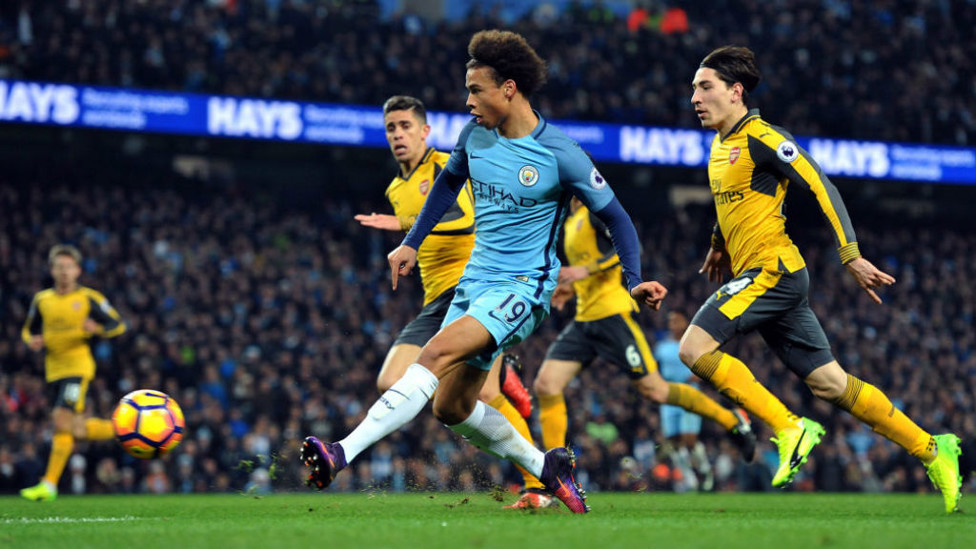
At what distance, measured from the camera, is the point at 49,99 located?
60.5 feet

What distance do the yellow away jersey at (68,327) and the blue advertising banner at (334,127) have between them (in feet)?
28.4

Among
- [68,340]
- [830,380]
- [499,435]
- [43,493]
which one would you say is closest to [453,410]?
[499,435]

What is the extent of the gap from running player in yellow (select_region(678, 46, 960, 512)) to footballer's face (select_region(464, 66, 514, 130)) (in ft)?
4.85

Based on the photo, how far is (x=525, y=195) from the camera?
18.4ft

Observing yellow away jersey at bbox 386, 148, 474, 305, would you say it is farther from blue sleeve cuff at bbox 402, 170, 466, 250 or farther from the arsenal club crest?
the arsenal club crest

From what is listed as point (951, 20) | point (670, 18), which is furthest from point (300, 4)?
point (951, 20)

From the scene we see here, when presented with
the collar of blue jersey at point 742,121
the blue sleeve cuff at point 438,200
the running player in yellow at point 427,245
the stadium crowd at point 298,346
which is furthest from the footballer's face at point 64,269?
the collar of blue jersey at point 742,121

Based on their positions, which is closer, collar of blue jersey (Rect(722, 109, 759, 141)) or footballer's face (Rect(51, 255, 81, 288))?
collar of blue jersey (Rect(722, 109, 759, 141))

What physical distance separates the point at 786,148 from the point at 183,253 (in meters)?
14.7

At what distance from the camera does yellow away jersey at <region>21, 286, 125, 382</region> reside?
1045 centimetres

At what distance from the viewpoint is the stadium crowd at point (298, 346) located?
14.4 m

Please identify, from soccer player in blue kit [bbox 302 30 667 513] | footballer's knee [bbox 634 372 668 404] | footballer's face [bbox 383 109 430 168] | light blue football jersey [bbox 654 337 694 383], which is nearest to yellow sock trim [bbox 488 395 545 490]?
soccer player in blue kit [bbox 302 30 667 513]

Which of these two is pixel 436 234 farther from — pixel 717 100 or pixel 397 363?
pixel 717 100

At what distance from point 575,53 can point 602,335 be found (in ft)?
50.5
